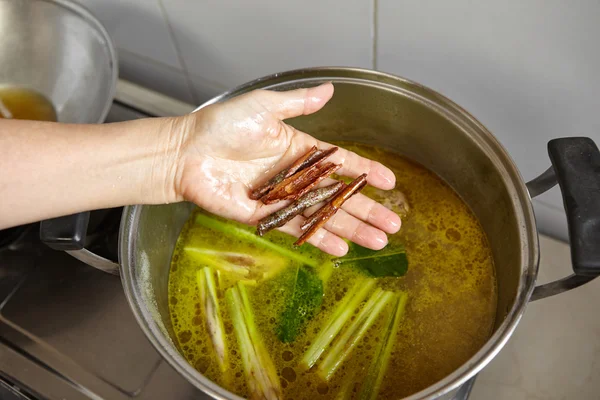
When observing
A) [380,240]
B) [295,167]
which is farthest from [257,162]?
[380,240]

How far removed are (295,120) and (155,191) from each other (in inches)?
15.4

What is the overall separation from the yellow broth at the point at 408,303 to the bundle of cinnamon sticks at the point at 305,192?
5.2 inches

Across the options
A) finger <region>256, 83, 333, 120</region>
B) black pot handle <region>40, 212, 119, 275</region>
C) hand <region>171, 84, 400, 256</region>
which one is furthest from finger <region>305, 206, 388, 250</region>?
black pot handle <region>40, 212, 119, 275</region>

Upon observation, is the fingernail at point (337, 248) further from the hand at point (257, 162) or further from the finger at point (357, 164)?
the finger at point (357, 164)

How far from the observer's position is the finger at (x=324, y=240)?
114cm

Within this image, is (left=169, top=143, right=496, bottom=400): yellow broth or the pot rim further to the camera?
(left=169, top=143, right=496, bottom=400): yellow broth

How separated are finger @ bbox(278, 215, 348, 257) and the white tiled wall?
41 centimetres

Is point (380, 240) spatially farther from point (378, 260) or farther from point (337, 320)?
point (337, 320)

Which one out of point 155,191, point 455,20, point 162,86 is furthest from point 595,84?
point 162,86

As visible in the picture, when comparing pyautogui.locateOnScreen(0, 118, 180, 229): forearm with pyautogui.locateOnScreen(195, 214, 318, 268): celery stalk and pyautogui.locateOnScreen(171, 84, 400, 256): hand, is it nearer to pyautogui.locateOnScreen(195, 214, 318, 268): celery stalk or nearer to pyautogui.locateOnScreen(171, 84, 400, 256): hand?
pyautogui.locateOnScreen(171, 84, 400, 256): hand

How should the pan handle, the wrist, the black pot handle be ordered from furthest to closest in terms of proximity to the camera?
the wrist → the black pot handle → the pan handle

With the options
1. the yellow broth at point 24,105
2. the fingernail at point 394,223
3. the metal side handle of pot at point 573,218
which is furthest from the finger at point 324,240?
the yellow broth at point 24,105

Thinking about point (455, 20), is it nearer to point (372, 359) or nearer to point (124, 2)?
point (372, 359)

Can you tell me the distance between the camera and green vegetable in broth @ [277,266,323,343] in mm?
1116
